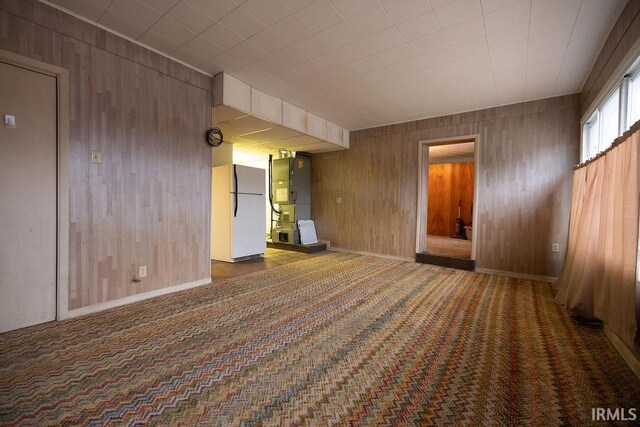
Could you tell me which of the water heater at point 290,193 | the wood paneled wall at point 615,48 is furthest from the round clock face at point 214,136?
the wood paneled wall at point 615,48

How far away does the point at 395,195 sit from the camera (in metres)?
5.32

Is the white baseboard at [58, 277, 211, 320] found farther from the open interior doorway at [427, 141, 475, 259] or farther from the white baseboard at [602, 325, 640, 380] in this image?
the open interior doorway at [427, 141, 475, 259]

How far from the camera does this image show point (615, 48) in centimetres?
233

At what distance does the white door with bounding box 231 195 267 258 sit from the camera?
4801mm

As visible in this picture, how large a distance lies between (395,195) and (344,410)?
14.5 feet

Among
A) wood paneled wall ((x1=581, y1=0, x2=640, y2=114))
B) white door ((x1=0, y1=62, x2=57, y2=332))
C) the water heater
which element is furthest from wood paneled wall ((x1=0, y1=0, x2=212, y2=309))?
wood paneled wall ((x1=581, y1=0, x2=640, y2=114))

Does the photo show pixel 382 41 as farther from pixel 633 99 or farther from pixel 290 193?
pixel 290 193

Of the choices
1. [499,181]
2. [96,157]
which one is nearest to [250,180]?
[96,157]

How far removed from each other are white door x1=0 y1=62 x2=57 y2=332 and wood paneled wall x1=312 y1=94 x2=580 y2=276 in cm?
474

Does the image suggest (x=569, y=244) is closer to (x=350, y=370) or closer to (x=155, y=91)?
(x=350, y=370)

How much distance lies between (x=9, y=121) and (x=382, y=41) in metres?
3.29

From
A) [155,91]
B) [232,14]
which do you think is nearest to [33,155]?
[155,91]

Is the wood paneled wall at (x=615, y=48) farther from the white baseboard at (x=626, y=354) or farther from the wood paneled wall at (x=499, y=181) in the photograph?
the white baseboard at (x=626, y=354)

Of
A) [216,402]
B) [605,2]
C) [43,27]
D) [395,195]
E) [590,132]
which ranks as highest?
[605,2]
